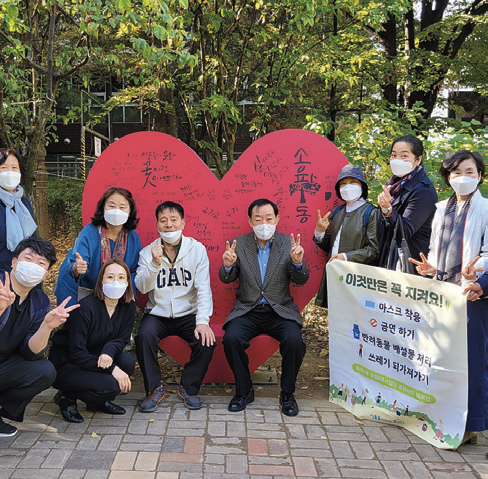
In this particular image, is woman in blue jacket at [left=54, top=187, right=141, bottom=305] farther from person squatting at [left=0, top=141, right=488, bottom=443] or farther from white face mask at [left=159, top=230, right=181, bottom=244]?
white face mask at [left=159, top=230, right=181, bottom=244]

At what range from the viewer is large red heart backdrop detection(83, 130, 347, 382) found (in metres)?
4.45

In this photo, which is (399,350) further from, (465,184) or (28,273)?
(28,273)

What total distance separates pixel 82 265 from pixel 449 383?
2.74 meters

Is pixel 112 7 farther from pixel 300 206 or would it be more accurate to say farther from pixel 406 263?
pixel 406 263

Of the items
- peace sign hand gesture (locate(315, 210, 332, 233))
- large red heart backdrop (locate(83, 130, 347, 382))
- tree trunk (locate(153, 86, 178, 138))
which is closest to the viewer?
peace sign hand gesture (locate(315, 210, 332, 233))

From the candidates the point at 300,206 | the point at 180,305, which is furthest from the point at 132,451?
the point at 300,206

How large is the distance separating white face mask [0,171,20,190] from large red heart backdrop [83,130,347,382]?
74 cm

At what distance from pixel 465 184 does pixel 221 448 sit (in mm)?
2385

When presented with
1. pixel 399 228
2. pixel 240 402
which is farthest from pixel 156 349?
pixel 399 228

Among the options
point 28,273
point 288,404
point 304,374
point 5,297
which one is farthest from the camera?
point 304,374

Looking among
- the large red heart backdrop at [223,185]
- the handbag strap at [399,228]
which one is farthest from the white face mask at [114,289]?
A: the handbag strap at [399,228]

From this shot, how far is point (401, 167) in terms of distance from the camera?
372cm

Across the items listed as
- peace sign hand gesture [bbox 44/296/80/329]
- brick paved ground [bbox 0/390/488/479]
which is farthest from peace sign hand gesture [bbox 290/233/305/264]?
peace sign hand gesture [bbox 44/296/80/329]

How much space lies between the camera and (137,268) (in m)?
4.07
